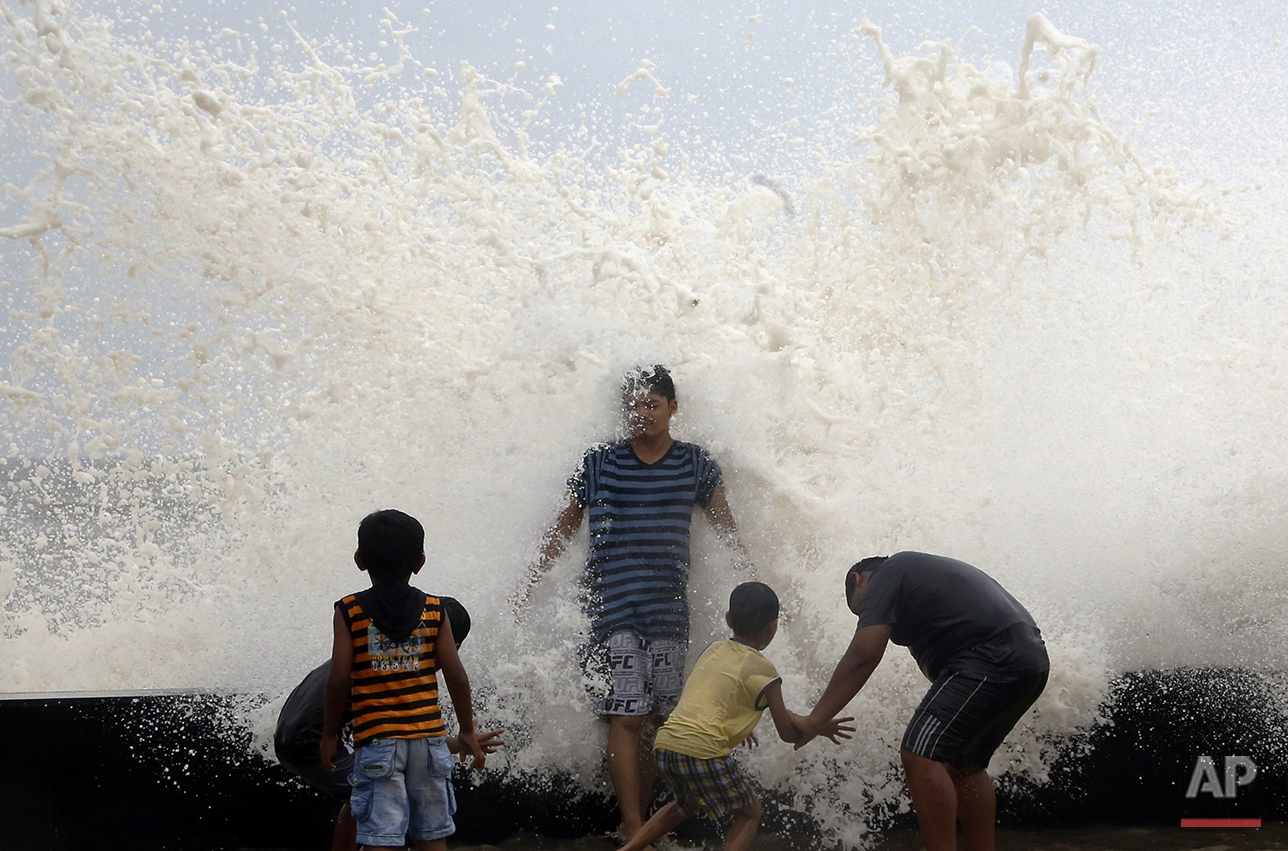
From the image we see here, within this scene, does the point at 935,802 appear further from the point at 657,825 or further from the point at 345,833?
the point at 345,833

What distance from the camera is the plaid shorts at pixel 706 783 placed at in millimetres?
2562

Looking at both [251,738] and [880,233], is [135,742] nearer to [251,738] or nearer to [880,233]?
[251,738]

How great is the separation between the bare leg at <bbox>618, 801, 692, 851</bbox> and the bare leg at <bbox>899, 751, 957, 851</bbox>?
63 cm

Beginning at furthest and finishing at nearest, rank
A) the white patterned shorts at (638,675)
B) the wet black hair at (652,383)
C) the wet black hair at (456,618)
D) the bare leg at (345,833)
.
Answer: the wet black hair at (652,383)
the white patterned shorts at (638,675)
the bare leg at (345,833)
the wet black hair at (456,618)

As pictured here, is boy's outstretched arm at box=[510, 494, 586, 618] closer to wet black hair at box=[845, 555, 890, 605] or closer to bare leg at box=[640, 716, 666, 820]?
bare leg at box=[640, 716, 666, 820]

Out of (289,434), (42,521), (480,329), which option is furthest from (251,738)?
(42,521)

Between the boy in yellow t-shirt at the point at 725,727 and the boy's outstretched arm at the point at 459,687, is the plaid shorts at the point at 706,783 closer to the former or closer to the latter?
the boy in yellow t-shirt at the point at 725,727

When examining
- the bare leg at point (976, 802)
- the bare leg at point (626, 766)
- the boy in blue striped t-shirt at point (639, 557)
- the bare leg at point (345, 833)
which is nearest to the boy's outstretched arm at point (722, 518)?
the boy in blue striped t-shirt at point (639, 557)

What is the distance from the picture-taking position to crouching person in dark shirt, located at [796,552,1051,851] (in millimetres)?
2449

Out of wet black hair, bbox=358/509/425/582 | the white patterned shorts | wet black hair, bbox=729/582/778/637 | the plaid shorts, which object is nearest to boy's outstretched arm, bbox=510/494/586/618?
the white patterned shorts

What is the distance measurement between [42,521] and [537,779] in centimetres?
2852

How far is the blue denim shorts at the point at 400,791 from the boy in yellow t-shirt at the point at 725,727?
2.02 ft

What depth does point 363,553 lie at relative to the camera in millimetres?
2270

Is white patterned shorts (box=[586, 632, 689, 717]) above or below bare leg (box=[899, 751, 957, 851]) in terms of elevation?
above
